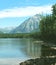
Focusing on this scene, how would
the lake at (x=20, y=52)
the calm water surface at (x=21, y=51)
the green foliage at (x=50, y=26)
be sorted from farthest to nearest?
the green foliage at (x=50, y=26)
the calm water surface at (x=21, y=51)
the lake at (x=20, y=52)

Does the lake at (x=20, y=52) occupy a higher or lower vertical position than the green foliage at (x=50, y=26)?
lower

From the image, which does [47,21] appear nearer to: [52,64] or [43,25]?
[43,25]

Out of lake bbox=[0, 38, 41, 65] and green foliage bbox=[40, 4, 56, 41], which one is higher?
green foliage bbox=[40, 4, 56, 41]

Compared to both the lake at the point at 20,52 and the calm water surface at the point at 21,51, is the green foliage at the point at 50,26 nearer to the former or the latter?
the calm water surface at the point at 21,51

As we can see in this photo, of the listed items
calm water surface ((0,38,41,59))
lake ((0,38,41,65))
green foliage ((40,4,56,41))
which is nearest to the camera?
lake ((0,38,41,65))

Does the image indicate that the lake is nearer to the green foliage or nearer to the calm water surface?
the calm water surface

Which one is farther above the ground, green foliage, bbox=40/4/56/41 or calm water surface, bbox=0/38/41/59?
green foliage, bbox=40/4/56/41

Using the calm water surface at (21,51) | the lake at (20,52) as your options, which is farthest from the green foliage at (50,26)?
the lake at (20,52)

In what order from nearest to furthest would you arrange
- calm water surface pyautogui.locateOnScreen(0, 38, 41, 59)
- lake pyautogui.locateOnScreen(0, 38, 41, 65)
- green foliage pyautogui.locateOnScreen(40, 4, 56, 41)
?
lake pyautogui.locateOnScreen(0, 38, 41, 65), calm water surface pyautogui.locateOnScreen(0, 38, 41, 59), green foliage pyautogui.locateOnScreen(40, 4, 56, 41)

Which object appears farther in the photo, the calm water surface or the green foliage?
the green foliage

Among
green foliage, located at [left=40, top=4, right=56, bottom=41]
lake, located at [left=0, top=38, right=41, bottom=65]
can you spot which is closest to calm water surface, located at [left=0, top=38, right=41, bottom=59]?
lake, located at [left=0, top=38, right=41, bottom=65]

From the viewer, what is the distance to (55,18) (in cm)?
11044

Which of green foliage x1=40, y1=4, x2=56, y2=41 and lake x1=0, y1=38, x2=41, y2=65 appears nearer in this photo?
lake x1=0, y1=38, x2=41, y2=65

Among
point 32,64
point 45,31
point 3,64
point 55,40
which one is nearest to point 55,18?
point 55,40
